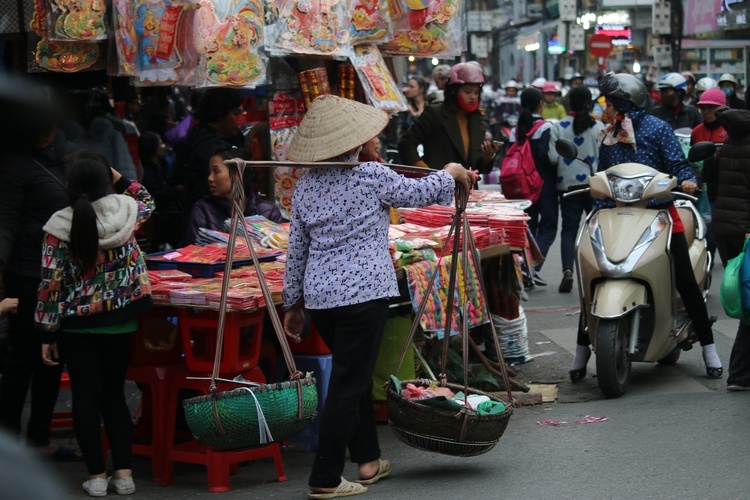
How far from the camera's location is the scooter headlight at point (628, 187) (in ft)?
23.7

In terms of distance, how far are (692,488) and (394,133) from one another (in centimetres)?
1314

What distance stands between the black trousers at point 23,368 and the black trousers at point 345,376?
4.99 feet

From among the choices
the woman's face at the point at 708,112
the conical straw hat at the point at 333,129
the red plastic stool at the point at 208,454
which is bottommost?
the red plastic stool at the point at 208,454

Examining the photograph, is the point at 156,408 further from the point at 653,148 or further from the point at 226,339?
the point at 653,148

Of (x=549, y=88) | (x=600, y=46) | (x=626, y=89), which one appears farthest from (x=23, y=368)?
(x=600, y=46)

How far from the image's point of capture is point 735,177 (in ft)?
24.8

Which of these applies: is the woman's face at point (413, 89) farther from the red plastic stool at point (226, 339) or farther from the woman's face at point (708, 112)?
the red plastic stool at point (226, 339)

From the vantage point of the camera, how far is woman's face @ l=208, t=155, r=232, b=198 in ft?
23.0

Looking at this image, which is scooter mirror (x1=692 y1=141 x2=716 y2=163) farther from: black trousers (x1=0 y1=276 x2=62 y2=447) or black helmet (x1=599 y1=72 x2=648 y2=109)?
black trousers (x1=0 y1=276 x2=62 y2=447)

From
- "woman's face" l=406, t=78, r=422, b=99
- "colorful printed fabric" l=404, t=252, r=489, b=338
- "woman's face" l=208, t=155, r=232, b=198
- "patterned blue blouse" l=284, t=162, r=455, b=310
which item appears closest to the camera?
"patterned blue blouse" l=284, t=162, r=455, b=310

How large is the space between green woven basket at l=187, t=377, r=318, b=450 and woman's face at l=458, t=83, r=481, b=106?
3.87m

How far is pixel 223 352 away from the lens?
18.6ft

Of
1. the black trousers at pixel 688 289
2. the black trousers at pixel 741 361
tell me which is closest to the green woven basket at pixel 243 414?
the black trousers at pixel 688 289

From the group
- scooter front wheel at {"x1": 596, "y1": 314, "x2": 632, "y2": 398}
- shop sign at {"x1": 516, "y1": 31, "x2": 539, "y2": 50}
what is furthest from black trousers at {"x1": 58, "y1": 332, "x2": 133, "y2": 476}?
shop sign at {"x1": 516, "y1": 31, "x2": 539, "y2": 50}
